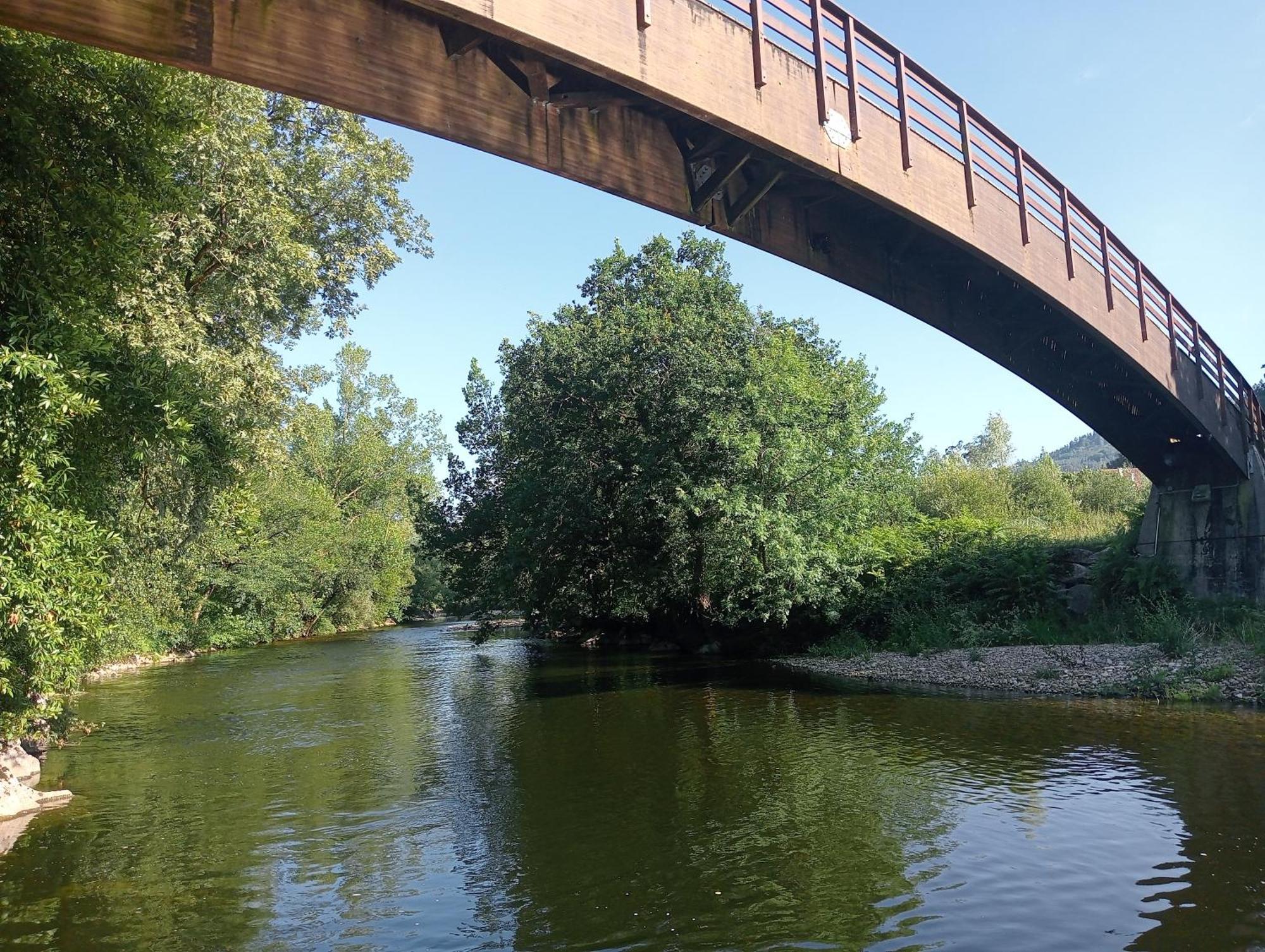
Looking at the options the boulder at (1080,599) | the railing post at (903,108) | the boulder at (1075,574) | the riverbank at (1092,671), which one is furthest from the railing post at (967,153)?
the boulder at (1075,574)

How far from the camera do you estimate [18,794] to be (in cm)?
1217

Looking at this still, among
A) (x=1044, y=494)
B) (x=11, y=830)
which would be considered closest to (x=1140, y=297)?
(x=11, y=830)

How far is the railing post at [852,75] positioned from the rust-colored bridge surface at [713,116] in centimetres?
3

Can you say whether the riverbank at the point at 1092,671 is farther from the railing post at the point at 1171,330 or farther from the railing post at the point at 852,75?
the railing post at the point at 852,75

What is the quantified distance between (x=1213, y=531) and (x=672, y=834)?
757 inches

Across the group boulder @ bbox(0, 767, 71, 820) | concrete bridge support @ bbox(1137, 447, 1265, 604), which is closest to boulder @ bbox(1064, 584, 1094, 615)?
concrete bridge support @ bbox(1137, 447, 1265, 604)

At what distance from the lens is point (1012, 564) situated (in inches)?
1001

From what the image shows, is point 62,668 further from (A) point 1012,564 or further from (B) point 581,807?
(A) point 1012,564

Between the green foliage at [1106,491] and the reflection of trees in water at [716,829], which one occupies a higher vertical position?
the green foliage at [1106,491]

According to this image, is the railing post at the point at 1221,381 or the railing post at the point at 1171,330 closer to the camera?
the railing post at the point at 1171,330

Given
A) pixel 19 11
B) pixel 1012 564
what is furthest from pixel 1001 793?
pixel 1012 564

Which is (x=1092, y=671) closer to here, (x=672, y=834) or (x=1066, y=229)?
(x=1066, y=229)

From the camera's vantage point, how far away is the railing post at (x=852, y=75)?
30.0 ft

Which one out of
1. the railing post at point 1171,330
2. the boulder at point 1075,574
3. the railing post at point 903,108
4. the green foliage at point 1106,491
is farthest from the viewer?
the green foliage at point 1106,491
